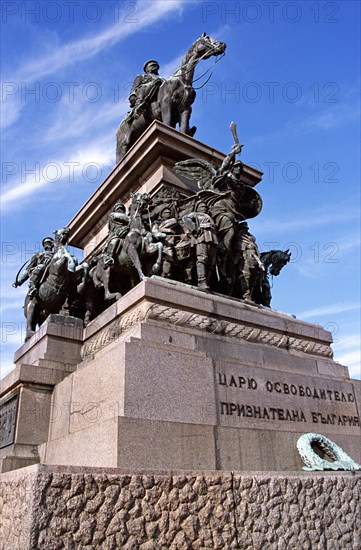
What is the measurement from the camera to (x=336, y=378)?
1057cm

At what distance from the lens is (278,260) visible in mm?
14328

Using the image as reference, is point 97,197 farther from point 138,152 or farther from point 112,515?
point 112,515

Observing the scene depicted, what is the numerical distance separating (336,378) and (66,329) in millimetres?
5571

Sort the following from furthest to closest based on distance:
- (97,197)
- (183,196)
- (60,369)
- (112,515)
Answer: (97,197) → (183,196) → (60,369) → (112,515)

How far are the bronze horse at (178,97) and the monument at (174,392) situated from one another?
2369 mm

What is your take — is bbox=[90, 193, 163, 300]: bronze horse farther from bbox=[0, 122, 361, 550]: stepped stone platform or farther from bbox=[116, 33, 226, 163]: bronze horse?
bbox=[116, 33, 226, 163]: bronze horse

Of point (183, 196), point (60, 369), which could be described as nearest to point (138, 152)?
point (183, 196)

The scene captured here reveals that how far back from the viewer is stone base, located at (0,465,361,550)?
16.2ft

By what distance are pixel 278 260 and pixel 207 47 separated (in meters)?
7.08

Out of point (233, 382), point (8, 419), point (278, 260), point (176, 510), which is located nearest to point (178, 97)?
point (278, 260)

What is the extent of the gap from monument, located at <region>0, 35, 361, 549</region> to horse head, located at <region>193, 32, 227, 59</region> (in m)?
3.76

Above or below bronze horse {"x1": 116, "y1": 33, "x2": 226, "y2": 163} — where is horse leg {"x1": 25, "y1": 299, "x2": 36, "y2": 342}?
below

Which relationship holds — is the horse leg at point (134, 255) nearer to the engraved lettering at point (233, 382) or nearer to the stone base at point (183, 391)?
the stone base at point (183, 391)

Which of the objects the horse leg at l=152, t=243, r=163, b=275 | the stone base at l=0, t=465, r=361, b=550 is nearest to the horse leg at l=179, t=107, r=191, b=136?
the horse leg at l=152, t=243, r=163, b=275
